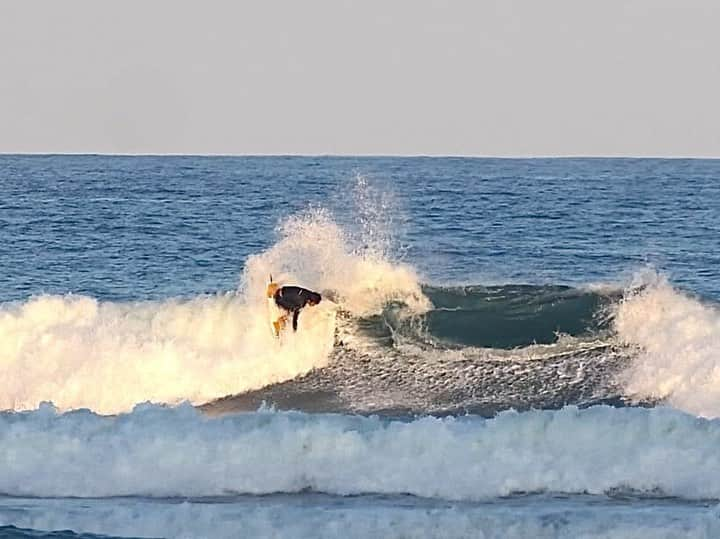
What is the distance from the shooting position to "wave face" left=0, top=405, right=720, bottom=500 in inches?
456

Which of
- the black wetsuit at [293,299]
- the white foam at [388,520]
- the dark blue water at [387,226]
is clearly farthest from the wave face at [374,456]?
the dark blue water at [387,226]

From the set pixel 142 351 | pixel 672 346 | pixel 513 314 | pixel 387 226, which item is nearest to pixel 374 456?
pixel 672 346

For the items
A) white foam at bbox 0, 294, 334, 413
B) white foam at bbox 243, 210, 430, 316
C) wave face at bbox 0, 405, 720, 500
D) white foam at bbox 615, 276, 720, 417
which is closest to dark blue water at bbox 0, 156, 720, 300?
white foam at bbox 243, 210, 430, 316

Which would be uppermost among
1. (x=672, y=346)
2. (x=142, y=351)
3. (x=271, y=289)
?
(x=271, y=289)

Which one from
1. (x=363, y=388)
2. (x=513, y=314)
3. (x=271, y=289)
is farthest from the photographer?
(x=513, y=314)

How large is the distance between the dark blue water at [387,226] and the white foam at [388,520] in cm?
1108

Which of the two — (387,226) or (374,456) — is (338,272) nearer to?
(374,456)

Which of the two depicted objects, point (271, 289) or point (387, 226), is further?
point (387, 226)

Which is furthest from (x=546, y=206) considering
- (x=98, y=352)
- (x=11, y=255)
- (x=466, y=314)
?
(x=98, y=352)

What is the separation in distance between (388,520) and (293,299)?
7.05 metres

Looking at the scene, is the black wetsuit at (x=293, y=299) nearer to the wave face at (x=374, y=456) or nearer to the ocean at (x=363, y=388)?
the ocean at (x=363, y=388)

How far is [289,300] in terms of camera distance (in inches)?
680

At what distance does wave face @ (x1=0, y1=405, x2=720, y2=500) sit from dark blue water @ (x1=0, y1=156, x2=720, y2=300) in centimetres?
959

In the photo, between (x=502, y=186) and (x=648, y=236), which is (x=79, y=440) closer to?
(x=648, y=236)
